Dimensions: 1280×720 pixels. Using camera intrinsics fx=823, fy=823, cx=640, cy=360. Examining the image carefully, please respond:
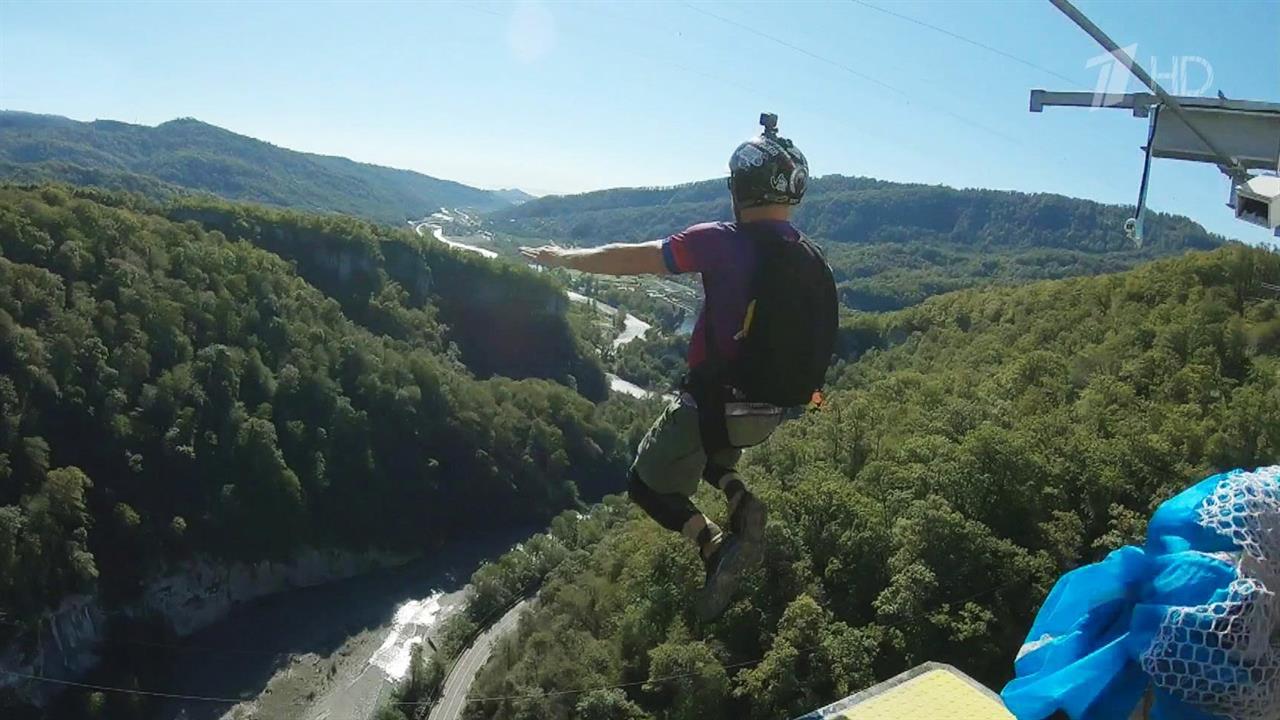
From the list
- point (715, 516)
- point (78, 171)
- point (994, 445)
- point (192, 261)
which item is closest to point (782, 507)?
point (715, 516)

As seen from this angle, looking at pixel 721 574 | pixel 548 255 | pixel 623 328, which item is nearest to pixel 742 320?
pixel 548 255

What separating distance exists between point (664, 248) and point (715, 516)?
28.4 metres

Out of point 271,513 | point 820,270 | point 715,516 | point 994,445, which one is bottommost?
point 271,513

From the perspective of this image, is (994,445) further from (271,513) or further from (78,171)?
(78,171)

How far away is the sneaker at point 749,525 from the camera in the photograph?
556cm

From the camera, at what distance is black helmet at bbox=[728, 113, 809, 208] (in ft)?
16.5

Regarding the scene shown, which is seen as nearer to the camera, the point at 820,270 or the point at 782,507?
the point at 820,270

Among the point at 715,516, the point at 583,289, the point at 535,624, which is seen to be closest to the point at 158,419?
the point at 535,624

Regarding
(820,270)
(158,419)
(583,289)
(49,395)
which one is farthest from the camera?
(583,289)

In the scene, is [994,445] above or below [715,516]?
above

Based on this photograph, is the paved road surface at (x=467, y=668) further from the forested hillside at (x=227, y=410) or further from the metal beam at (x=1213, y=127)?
the metal beam at (x=1213, y=127)

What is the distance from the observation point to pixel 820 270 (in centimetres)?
490

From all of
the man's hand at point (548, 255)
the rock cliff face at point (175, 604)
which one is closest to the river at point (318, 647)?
the rock cliff face at point (175, 604)

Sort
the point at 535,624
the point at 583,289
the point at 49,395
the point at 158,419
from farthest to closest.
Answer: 1. the point at 583,289
2. the point at 158,419
3. the point at 49,395
4. the point at 535,624
